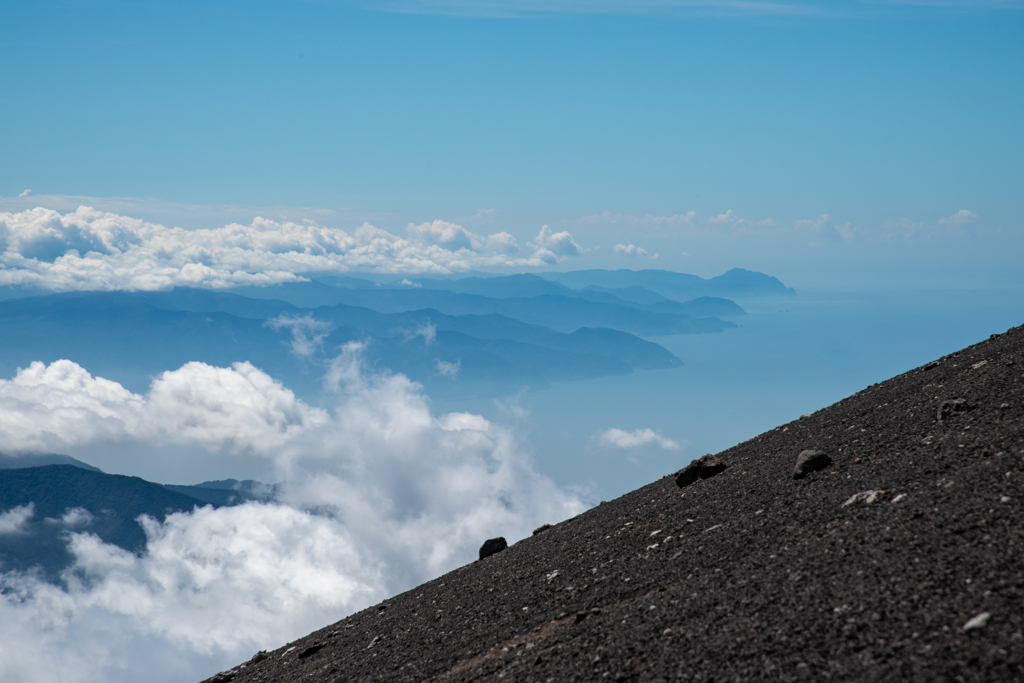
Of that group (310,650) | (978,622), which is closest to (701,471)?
(310,650)

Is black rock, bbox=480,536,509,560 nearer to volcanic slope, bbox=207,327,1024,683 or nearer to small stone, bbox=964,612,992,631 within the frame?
volcanic slope, bbox=207,327,1024,683

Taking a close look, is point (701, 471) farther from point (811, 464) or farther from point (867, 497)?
point (867, 497)

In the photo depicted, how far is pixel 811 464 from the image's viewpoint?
16250 mm

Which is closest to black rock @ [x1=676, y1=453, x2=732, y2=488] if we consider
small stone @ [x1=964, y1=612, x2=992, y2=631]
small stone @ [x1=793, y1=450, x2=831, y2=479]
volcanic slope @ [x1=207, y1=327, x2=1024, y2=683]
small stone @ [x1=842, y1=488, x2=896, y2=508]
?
volcanic slope @ [x1=207, y1=327, x2=1024, y2=683]

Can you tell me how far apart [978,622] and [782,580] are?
10.8 ft

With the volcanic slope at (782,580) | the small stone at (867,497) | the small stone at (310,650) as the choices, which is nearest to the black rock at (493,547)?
the volcanic slope at (782,580)

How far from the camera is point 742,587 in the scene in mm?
10734

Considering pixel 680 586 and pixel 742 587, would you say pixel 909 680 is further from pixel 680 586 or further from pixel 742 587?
pixel 680 586

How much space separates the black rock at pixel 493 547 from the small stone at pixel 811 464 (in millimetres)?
12412

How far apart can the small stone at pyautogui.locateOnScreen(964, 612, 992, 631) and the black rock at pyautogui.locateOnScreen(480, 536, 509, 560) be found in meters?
19.0

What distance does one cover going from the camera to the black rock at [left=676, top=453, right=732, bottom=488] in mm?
20812

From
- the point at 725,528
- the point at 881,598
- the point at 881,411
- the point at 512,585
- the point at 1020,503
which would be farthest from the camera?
the point at 881,411

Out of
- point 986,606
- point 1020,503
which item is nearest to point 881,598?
point 986,606

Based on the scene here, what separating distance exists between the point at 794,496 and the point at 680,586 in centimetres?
445
